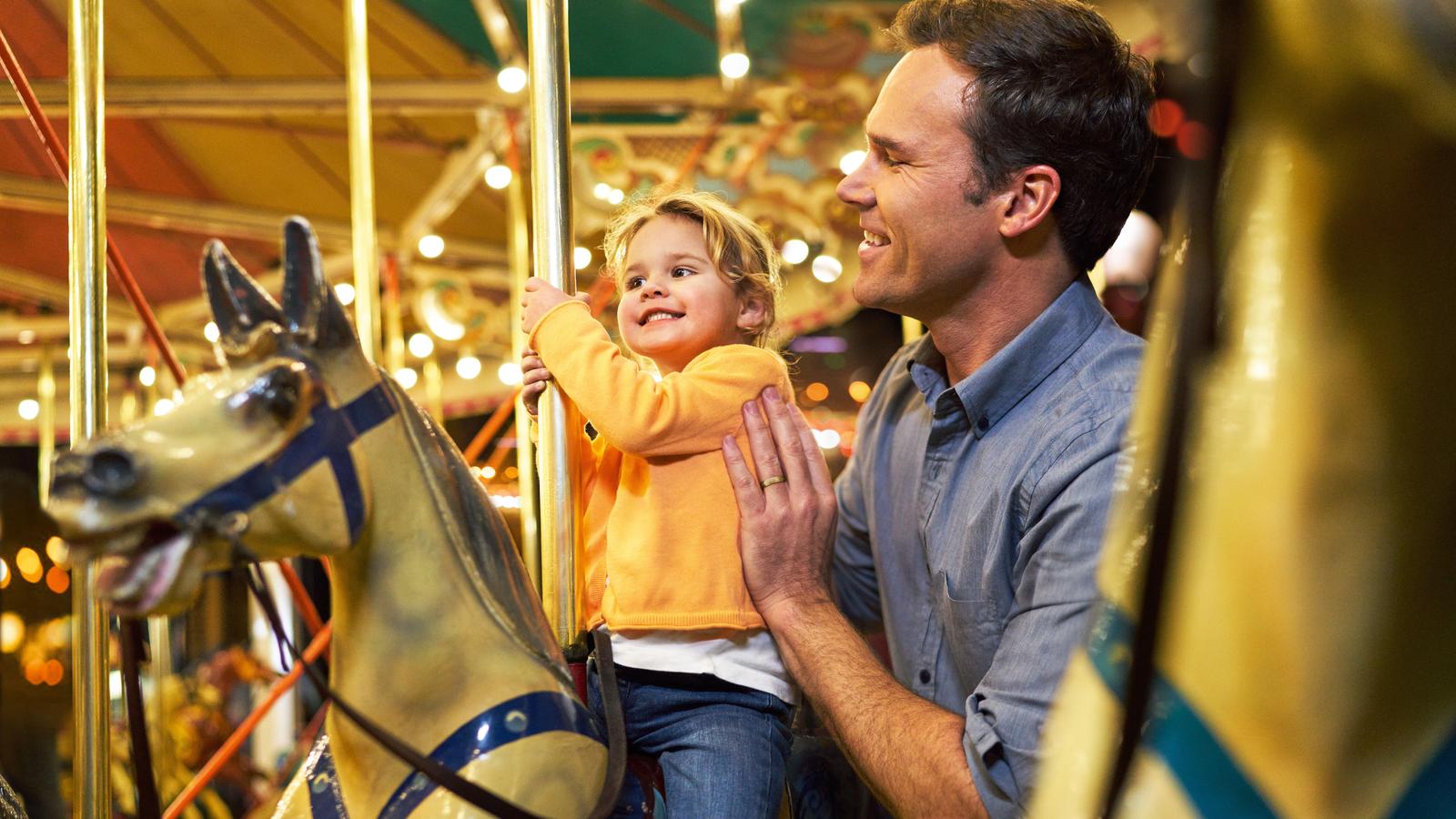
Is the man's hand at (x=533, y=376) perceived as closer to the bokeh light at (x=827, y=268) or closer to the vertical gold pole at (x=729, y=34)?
the vertical gold pole at (x=729, y=34)

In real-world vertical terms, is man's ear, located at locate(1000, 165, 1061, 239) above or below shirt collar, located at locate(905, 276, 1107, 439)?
above

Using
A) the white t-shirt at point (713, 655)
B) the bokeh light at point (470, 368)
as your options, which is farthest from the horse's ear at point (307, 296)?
the bokeh light at point (470, 368)

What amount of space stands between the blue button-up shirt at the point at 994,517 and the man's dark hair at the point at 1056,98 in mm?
125

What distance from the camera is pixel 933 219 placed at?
4.97ft

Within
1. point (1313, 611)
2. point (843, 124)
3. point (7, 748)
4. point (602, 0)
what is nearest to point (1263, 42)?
point (1313, 611)

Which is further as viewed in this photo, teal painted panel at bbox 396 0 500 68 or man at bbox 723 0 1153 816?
teal painted panel at bbox 396 0 500 68

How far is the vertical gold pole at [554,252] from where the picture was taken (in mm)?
1328

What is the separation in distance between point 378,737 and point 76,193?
772mm

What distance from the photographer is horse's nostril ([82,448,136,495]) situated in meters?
0.80

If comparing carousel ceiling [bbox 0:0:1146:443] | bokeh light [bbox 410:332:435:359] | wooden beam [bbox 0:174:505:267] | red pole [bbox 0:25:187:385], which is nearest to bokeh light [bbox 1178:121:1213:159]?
red pole [bbox 0:25:187:385]

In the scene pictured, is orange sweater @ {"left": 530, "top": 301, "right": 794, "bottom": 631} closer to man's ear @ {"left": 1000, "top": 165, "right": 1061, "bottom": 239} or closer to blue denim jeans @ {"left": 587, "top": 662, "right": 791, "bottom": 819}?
blue denim jeans @ {"left": 587, "top": 662, "right": 791, "bottom": 819}

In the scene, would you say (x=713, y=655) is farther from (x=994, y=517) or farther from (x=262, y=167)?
(x=262, y=167)

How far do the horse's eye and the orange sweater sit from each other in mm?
447

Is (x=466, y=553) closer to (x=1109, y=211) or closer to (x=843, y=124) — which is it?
(x=1109, y=211)
